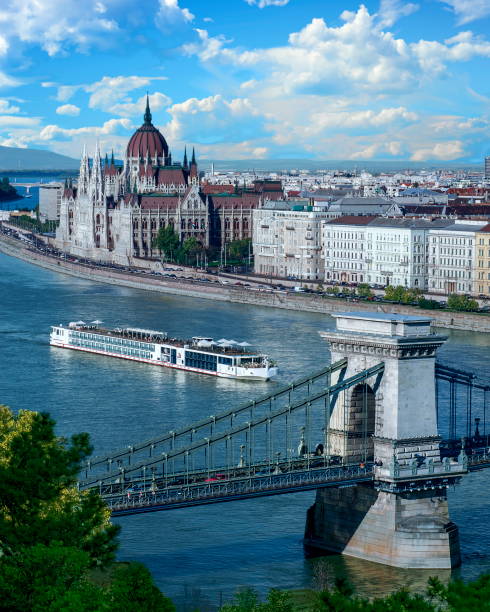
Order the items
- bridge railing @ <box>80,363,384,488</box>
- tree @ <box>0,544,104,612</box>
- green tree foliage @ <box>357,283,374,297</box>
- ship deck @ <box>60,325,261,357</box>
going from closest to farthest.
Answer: tree @ <box>0,544,104,612</box>
bridge railing @ <box>80,363,384,488</box>
ship deck @ <box>60,325,261,357</box>
green tree foliage @ <box>357,283,374,297</box>

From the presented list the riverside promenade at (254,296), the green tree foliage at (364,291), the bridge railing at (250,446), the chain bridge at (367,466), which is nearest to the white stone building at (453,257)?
the green tree foliage at (364,291)

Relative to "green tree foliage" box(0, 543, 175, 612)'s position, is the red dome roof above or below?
above

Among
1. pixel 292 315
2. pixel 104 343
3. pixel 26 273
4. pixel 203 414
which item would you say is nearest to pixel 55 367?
pixel 104 343

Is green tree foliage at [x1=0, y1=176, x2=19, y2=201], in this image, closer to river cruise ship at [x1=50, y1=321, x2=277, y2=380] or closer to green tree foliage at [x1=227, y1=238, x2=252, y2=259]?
green tree foliage at [x1=227, y1=238, x2=252, y2=259]

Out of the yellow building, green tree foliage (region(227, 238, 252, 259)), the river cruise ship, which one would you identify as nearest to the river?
the river cruise ship

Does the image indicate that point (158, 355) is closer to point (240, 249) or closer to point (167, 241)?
point (240, 249)

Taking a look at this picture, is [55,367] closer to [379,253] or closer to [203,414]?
[203,414]
